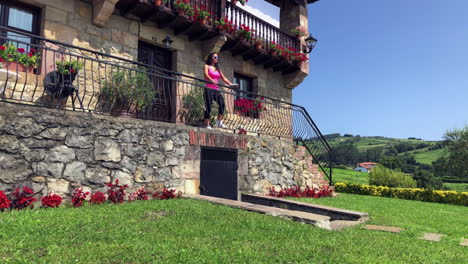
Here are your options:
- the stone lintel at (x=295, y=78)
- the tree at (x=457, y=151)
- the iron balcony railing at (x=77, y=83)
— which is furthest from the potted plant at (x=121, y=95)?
the tree at (x=457, y=151)

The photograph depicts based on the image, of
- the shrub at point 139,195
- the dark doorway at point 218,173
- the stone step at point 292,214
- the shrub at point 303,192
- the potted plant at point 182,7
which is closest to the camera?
the stone step at point 292,214

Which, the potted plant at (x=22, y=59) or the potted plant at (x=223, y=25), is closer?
the potted plant at (x=22, y=59)

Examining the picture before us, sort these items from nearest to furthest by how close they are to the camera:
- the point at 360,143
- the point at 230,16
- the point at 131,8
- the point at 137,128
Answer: the point at 137,128 < the point at 131,8 < the point at 230,16 < the point at 360,143

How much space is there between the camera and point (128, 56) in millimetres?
8430

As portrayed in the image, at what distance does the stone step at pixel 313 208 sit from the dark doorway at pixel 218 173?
19.4 inches

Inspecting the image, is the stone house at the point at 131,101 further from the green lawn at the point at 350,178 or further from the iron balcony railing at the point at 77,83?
the green lawn at the point at 350,178

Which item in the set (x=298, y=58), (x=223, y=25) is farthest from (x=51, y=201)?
(x=298, y=58)

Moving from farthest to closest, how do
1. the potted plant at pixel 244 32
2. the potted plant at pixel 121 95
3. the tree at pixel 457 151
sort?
1. the tree at pixel 457 151
2. the potted plant at pixel 244 32
3. the potted plant at pixel 121 95

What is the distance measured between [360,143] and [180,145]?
108 m

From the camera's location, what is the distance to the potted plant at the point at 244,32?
1037 centimetres

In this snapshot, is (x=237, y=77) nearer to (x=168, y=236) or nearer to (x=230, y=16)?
(x=230, y=16)

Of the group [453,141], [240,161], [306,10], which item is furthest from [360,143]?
[240,161]

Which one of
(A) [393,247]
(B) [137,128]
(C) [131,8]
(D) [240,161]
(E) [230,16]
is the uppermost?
(E) [230,16]

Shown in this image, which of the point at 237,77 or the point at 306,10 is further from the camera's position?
the point at 306,10
